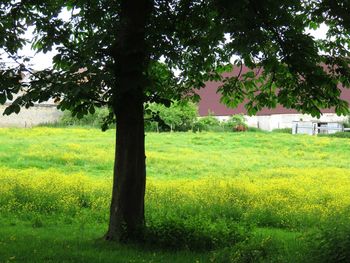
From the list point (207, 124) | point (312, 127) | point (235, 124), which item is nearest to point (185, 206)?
point (207, 124)

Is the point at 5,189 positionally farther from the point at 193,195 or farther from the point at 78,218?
the point at 193,195

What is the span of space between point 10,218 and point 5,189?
85.3 inches

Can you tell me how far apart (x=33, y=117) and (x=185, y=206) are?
111 feet

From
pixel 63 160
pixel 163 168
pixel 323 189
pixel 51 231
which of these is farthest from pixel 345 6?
pixel 63 160

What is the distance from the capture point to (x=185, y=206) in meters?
11.3

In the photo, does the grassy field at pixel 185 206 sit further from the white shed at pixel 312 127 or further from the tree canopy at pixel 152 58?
the white shed at pixel 312 127

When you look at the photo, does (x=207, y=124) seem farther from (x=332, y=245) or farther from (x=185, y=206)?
(x=332, y=245)

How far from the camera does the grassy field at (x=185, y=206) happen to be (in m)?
7.59

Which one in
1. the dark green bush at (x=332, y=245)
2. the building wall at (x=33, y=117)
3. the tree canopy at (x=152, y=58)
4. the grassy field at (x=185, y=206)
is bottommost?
the grassy field at (x=185, y=206)

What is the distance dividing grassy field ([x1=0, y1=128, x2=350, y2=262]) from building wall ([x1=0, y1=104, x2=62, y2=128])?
15716 millimetres

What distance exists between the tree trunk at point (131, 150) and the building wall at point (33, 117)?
34378mm

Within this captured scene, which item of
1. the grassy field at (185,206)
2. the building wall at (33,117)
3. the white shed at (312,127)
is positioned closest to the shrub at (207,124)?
the white shed at (312,127)

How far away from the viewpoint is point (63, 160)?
21031 mm

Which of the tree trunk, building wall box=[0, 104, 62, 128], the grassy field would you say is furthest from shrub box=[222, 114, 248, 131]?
the tree trunk
